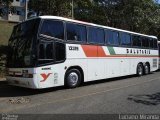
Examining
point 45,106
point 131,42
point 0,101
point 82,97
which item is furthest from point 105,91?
point 131,42

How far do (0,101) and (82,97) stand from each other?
299cm

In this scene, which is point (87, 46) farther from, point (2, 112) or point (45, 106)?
point (2, 112)

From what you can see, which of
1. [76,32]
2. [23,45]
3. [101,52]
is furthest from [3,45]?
[23,45]

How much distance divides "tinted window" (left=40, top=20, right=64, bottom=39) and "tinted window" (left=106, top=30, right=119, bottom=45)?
3786 mm

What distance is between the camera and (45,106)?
8797 mm

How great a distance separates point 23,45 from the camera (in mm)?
11047

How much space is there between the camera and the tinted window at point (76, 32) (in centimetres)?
1227

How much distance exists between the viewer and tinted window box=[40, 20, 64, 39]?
36.3ft

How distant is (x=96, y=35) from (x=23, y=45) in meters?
4.37

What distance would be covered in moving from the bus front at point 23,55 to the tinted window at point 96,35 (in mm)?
3433

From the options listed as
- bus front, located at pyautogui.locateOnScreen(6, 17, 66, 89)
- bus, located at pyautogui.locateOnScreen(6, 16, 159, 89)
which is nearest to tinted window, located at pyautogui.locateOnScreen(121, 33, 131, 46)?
bus, located at pyautogui.locateOnScreen(6, 16, 159, 89)

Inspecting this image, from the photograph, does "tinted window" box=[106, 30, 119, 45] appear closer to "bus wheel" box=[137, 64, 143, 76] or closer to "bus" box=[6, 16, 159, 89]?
"bus" box=[6, 16, 159, 89]

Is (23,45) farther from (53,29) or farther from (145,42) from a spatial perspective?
(145,42)

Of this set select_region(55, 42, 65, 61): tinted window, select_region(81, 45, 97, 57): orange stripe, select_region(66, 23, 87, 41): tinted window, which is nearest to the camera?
select_region(55, 42, 65, 61): tinted window
